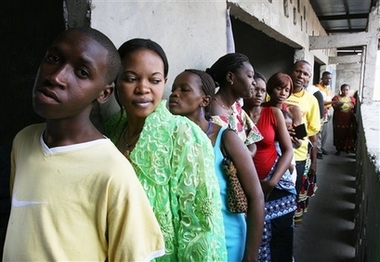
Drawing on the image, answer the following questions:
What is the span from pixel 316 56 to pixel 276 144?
7.52m

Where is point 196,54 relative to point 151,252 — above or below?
above

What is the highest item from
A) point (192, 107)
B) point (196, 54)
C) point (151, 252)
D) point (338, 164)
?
point (196, 54)

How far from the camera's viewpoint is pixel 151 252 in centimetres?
96

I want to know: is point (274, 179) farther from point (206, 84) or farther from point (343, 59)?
point (343, 59)

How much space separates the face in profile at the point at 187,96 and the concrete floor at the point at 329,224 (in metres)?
2.50

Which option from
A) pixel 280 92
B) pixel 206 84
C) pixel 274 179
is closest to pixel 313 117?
pixel 280 92

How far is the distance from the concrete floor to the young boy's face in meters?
3.16

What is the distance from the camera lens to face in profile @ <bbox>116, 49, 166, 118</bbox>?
1287mm

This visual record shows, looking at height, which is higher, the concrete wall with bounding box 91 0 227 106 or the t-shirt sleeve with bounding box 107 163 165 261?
the concrete wall with bounding box 91 0 227 106

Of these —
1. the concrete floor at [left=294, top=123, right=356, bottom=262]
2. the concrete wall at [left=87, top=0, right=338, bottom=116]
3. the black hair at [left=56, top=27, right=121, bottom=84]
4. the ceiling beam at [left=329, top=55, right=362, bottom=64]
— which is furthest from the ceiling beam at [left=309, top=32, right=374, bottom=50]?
the black hair at [left=56, top=27, right=121, bottom=84]

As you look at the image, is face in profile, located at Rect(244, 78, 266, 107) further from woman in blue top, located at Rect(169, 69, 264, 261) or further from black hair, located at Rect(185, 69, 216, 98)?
woman in blue top, located at Rect(169, 69, 264, 261)

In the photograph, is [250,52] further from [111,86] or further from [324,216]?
[111,86]

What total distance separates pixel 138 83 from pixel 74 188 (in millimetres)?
489

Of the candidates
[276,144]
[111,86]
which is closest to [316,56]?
[276,144]
